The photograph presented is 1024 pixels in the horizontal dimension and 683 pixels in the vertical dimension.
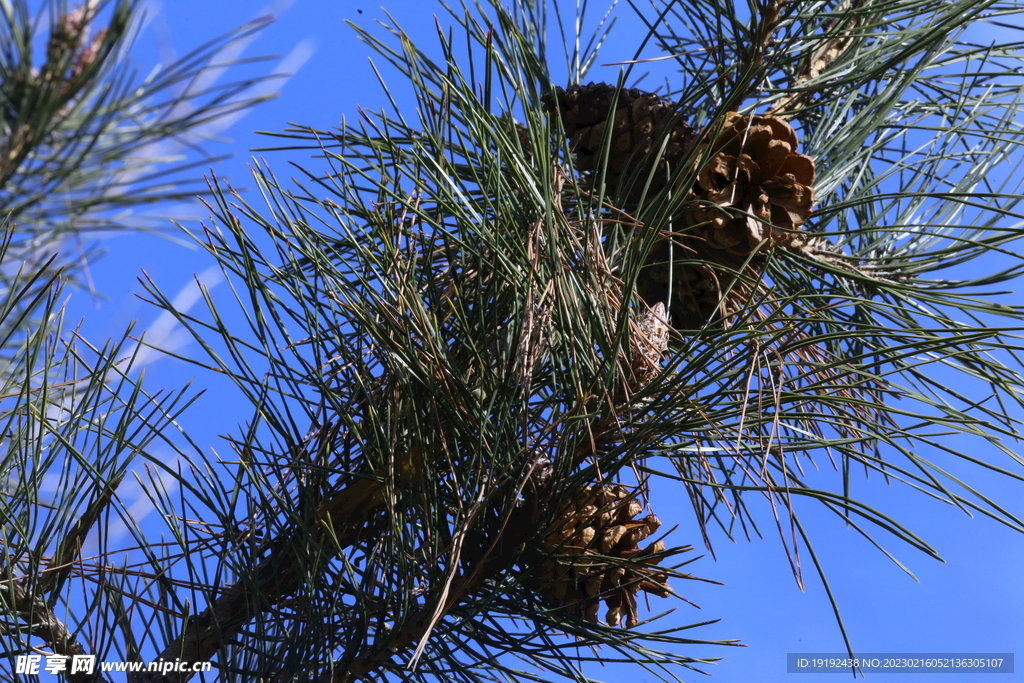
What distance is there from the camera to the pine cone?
1.90 ft

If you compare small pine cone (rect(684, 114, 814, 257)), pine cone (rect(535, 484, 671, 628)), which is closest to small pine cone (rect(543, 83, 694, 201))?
small pine cone (rect(684, 114, 814, 257))

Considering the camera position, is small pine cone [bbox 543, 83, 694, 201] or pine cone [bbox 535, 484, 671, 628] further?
small pine cone [bbox 543, 83, 694, 201]

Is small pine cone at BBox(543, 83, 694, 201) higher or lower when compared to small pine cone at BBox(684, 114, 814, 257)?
higher

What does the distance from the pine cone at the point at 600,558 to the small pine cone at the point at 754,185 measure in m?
0.20

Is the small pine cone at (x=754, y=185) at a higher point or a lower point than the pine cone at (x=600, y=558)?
higher

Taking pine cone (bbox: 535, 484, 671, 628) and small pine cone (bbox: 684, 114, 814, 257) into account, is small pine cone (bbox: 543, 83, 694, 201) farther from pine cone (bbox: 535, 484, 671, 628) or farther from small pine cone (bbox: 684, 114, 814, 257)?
pine cone (bbox: 535, 484, 671, 628)

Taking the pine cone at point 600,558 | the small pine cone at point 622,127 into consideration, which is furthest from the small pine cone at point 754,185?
the pine cone at point 600,558

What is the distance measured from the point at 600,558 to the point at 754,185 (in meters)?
0.30

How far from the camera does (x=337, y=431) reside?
63cm

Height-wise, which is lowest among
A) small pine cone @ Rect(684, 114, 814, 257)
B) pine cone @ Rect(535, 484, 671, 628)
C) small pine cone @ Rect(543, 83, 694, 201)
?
pine cone @ Rect(535, 484, 671, 628)

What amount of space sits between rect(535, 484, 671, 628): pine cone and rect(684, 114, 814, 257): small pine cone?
0.66 feet

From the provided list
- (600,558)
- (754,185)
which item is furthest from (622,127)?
(600,558)

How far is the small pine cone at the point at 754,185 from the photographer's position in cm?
64

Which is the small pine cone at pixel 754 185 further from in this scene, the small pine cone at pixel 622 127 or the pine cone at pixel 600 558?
the pine cone at pixel 600 558
